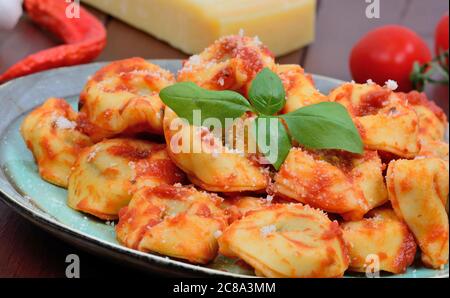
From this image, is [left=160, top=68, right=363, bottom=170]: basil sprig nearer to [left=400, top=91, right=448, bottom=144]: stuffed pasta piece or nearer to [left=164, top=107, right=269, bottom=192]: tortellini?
[left=164, top=107, right=269, bottom=192]: tortellini

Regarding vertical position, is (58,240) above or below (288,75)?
below

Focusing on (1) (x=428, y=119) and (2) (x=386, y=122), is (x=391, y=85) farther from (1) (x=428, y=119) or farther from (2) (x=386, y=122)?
(1) (x=428, y=119)

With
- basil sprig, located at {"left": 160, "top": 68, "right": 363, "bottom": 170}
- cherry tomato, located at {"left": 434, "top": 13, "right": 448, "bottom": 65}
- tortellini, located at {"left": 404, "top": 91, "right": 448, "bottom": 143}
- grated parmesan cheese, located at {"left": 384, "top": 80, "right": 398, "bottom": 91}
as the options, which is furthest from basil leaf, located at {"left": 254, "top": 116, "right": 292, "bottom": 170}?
cherry tomato, located at {"left": 434, "top": 13, "right": 448, "bottom": 65}

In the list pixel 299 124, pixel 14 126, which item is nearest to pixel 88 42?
pixel 14 126

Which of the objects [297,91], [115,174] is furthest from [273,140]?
[115,174]

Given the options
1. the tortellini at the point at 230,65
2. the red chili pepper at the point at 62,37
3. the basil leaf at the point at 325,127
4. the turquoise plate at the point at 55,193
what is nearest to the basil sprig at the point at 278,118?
the basil leaf at the point at 325,127

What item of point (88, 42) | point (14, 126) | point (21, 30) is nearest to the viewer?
point (14, 126)

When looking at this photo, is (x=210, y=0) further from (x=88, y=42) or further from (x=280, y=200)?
(x=280, y=200)
